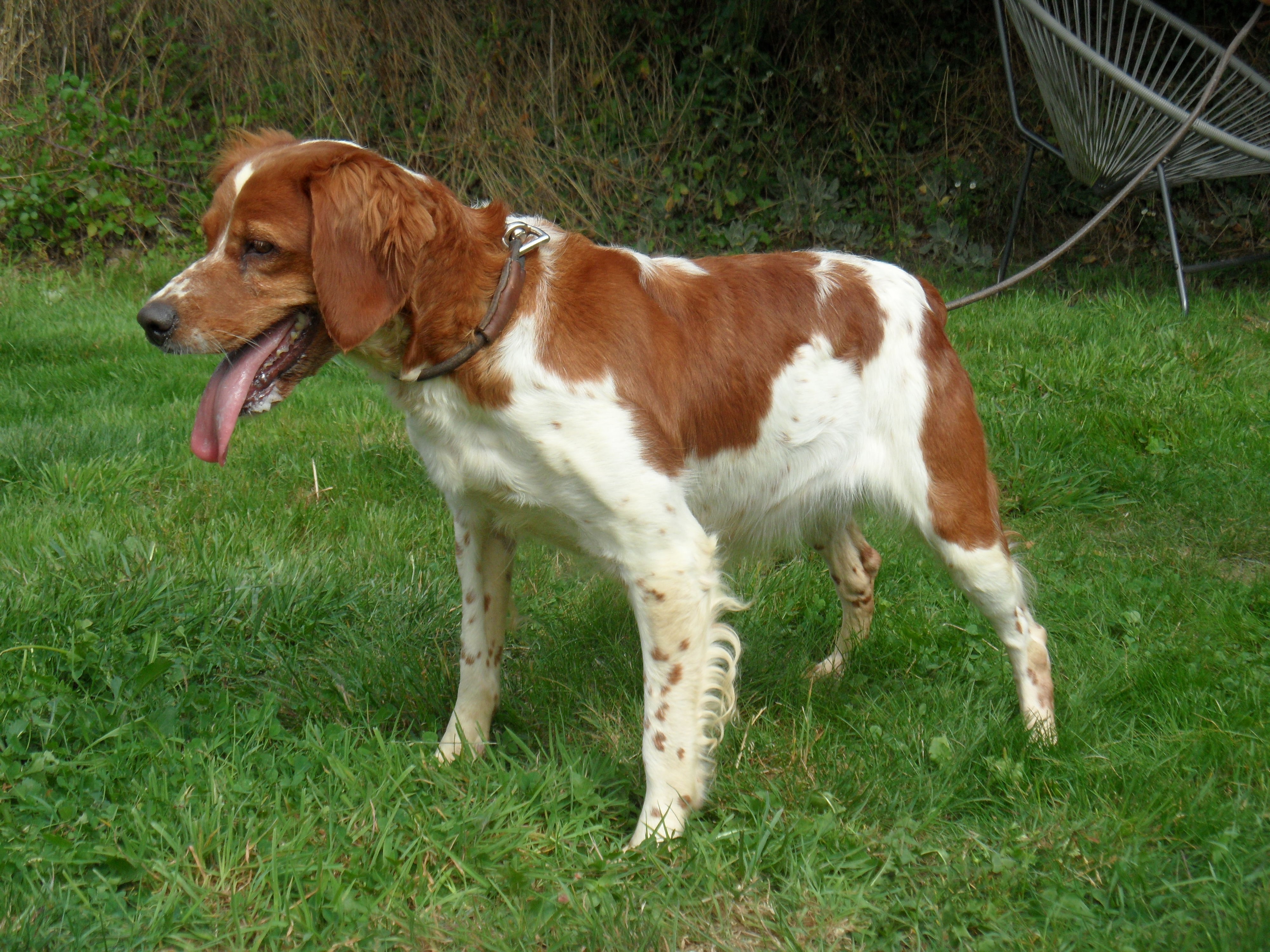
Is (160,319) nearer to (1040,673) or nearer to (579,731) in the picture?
(579,731)

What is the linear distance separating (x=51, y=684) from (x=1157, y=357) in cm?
404

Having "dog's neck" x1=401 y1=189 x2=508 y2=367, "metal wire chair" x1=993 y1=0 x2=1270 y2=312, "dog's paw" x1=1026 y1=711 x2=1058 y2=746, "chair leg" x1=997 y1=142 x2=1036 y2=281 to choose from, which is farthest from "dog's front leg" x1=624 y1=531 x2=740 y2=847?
"chair leg" x1=997 y1=142 x2=1036 y2=281

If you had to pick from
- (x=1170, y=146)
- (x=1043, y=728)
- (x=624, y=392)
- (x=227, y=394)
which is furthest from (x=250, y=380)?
(x=1170, y=146)

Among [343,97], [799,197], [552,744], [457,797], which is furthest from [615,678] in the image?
[343,97]

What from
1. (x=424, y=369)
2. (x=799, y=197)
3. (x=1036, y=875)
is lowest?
(x=799, y=197)

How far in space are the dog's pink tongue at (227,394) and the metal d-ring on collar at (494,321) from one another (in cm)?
25

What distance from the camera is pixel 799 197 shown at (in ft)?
23.4

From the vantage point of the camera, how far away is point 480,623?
8.34 feet

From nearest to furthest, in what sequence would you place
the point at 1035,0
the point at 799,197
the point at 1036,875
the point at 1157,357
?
the point at 1036,875 → the point at 1157,357 → the point at 1035,0 → the point at 799,197

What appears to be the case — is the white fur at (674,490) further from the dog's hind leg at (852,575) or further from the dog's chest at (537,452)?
the dog's hind leg at (852,575)

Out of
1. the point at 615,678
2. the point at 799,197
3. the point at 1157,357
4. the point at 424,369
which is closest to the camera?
the point at 424,369

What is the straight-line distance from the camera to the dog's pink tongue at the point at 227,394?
2010 millimetres

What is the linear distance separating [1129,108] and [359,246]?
420cm

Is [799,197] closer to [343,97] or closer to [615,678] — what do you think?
[343,97]
